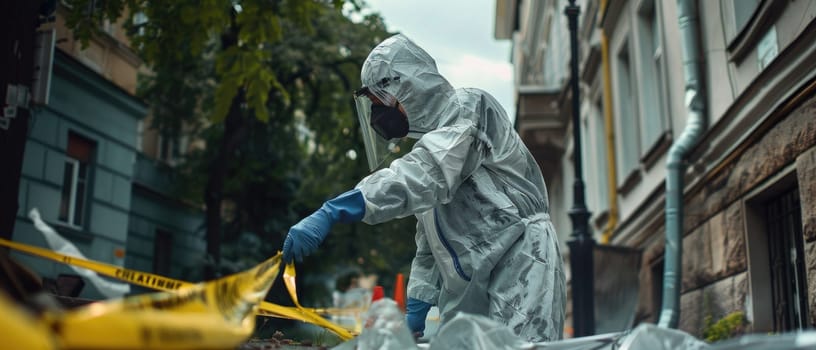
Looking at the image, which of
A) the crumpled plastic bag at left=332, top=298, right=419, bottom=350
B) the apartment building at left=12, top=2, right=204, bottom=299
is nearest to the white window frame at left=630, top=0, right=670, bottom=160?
the apartment building at left=12, top=2, right=204, bottom=299

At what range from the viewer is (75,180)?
1510 centimetres

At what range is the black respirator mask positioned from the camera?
13.2ft

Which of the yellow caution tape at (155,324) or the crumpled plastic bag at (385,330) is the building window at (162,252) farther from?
the yellow caution tape at (155,324)

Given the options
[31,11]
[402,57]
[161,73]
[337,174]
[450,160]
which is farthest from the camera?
[337,174]

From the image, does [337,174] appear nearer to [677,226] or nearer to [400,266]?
[400,266]

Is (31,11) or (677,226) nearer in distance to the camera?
(31,11)

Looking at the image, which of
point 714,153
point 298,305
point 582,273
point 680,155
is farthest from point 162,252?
point 298,305

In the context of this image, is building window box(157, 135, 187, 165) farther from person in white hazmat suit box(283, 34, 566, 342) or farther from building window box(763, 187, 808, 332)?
person in white hazmat suit box(283, 34, 566, 342)

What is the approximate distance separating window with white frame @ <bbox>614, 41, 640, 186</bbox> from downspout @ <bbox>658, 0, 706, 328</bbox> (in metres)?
3.57

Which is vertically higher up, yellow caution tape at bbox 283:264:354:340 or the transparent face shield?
the transparent face shield

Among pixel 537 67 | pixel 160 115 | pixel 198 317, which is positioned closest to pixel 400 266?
pixel 537 67

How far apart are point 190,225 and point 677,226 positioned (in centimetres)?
1589

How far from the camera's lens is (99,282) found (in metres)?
11.1

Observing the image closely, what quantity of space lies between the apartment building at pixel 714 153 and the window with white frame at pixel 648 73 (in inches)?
0.7
